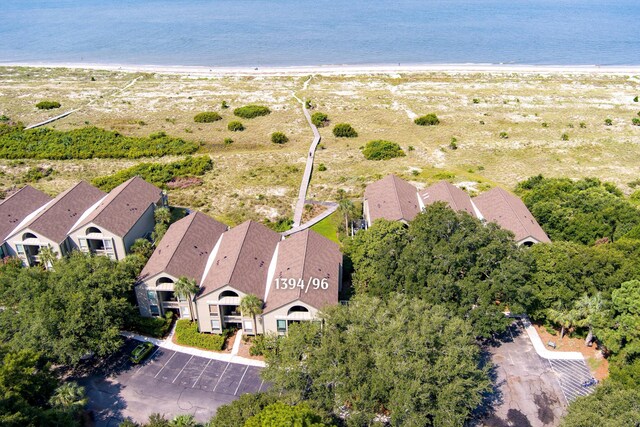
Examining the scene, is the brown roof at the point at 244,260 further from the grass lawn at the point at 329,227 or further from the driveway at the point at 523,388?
the driveway at the point at 523,388

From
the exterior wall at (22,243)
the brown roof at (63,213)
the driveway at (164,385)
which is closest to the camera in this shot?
the driveway at (164,385)

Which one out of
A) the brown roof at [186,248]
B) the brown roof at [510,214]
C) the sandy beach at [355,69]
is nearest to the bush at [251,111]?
the sandy beach at [355,69]

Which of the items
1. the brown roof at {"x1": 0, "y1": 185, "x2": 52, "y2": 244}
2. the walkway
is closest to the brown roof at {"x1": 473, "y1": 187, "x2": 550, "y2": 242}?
the walkway

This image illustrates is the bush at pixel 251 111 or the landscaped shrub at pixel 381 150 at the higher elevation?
the bush at pixel 251 111

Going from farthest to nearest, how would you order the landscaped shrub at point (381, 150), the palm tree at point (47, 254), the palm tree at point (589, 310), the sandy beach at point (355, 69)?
the sandy beach at point (355, 69) → the landscaped shrub at point (381, 150) → the palm tree at point (47, 254) → the palm tree at point (589, 310)

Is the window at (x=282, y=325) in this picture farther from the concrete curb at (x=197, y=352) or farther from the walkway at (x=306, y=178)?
the walkway at (x=306, y=178)

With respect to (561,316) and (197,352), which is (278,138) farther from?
(561,316)

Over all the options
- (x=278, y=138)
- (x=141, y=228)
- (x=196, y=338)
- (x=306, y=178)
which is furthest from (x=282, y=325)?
(x=278, y=138)

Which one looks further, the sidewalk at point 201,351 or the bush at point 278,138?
the bush at point 278,138

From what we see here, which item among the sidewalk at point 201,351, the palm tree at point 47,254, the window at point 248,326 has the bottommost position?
the sidewalk at point 201,351
